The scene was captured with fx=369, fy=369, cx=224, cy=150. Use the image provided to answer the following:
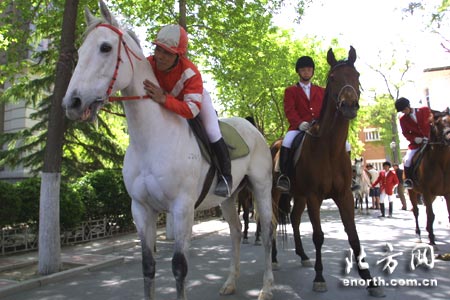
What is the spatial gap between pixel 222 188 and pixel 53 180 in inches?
178

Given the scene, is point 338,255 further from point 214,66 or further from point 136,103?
point 214,66

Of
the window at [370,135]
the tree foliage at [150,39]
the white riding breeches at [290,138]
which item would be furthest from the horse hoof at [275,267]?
the window at [370,135]

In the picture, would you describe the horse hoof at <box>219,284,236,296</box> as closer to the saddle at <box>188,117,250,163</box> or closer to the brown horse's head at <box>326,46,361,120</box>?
the saddle at <box>188,117,250,163</box>

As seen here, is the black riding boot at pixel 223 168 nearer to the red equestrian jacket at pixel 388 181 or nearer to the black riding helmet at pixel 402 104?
the black riding helmet at pixel 402 104

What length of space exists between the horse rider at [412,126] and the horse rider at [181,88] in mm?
5607

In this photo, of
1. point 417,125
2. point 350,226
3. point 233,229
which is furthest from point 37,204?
point 417,125

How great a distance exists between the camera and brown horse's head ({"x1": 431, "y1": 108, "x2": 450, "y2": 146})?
7215 millimetres

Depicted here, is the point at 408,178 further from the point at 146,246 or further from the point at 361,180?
the point at 361,180

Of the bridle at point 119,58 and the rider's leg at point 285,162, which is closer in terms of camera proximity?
the bridle at point 119,58

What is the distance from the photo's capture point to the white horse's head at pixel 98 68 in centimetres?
304

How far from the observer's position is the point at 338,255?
7.83 metres

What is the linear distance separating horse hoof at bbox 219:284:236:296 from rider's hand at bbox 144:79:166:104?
303 cm

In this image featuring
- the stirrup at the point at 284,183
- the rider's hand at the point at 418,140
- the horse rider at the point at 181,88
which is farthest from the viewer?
the rider's hand at the point at 418,140

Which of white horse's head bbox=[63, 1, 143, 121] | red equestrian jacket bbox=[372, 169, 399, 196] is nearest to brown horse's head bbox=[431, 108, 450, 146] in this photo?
white horse's head bbox=[63, 1, 143, 121]
